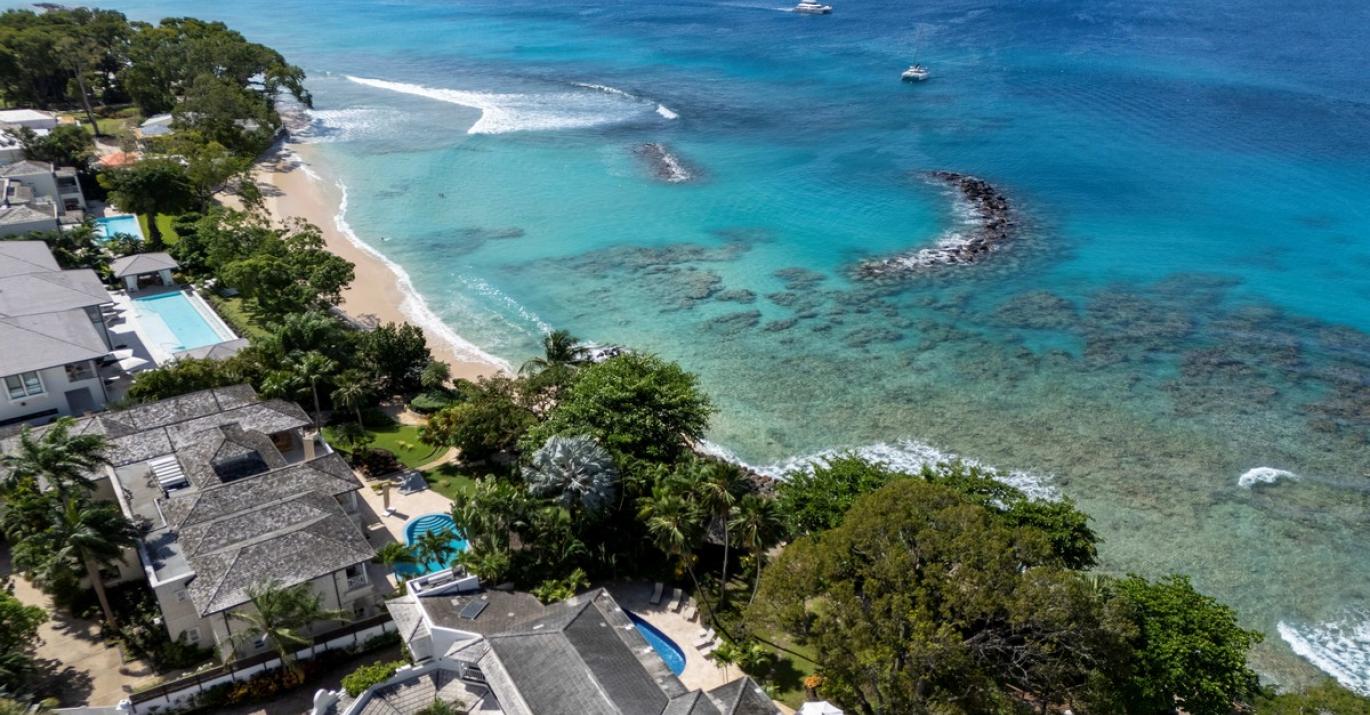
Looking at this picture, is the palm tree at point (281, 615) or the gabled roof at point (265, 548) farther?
the gabled roof at point (265, 548)

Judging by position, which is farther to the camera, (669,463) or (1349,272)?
(1349,272)

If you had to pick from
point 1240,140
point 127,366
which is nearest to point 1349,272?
point 1240,140

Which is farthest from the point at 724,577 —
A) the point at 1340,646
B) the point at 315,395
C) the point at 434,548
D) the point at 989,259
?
the point at 989,259

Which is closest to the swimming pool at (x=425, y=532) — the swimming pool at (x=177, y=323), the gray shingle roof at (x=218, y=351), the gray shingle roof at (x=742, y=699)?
the gray shingle roof at (x=742, y=699)

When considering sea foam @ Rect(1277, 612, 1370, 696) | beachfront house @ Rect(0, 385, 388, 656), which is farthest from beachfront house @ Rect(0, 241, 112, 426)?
sea foam @ Rect(1277, 612, 1370, 696)

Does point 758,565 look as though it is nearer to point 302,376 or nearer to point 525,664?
point 525,664

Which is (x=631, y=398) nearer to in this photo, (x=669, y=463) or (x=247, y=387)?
(x=669, y=463)

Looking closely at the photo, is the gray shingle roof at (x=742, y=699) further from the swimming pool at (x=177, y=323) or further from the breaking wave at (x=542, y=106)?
the breaking wave at (x=542, y=106)
